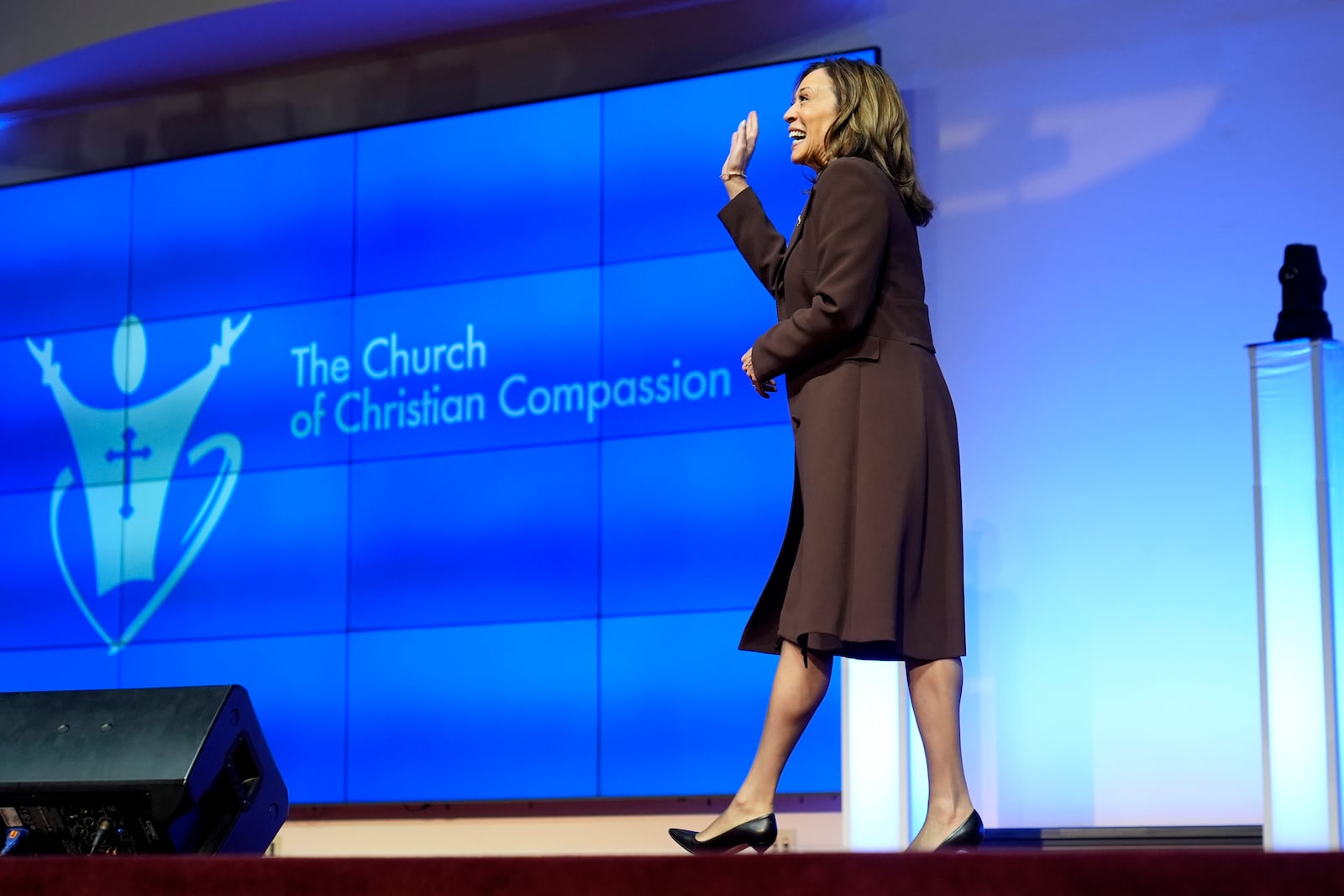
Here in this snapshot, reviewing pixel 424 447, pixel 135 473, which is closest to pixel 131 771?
pixel 424 447

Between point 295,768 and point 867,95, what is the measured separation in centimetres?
293

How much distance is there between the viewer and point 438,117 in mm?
4770

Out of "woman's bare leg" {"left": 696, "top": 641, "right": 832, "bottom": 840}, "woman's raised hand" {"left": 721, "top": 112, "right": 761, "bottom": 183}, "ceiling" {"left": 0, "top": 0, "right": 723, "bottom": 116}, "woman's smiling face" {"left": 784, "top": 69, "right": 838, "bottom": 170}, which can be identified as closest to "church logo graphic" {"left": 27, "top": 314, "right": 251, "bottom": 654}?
"ceiling" {"left": 0, "top": 0, "right": 723, "bottom": 116}

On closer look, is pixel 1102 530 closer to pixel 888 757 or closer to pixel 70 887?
pixel 888 757

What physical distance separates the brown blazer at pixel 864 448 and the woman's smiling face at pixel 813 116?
10cm

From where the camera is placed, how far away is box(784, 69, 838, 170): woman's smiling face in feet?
8.48

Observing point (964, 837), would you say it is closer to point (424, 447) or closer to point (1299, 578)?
point (1299, 578)

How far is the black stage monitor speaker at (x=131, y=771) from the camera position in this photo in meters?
2.48

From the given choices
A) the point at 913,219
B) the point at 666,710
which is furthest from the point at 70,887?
the point at 666,710

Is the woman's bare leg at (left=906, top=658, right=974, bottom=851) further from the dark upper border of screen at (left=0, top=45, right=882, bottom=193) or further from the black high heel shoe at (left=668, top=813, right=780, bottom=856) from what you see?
the dark upper border of screen at (left=0, top=45, right=882, bottom=193)

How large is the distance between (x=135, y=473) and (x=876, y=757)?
2771 millimetres

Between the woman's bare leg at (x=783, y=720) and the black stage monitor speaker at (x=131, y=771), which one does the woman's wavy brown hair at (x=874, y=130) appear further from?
the black stage monitor speaker at (x=131, y=771)

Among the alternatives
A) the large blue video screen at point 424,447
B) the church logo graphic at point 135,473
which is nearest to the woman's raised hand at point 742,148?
the large blue video screen at point 424,447

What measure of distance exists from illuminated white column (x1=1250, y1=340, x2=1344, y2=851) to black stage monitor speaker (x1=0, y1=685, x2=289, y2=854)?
1.83m
